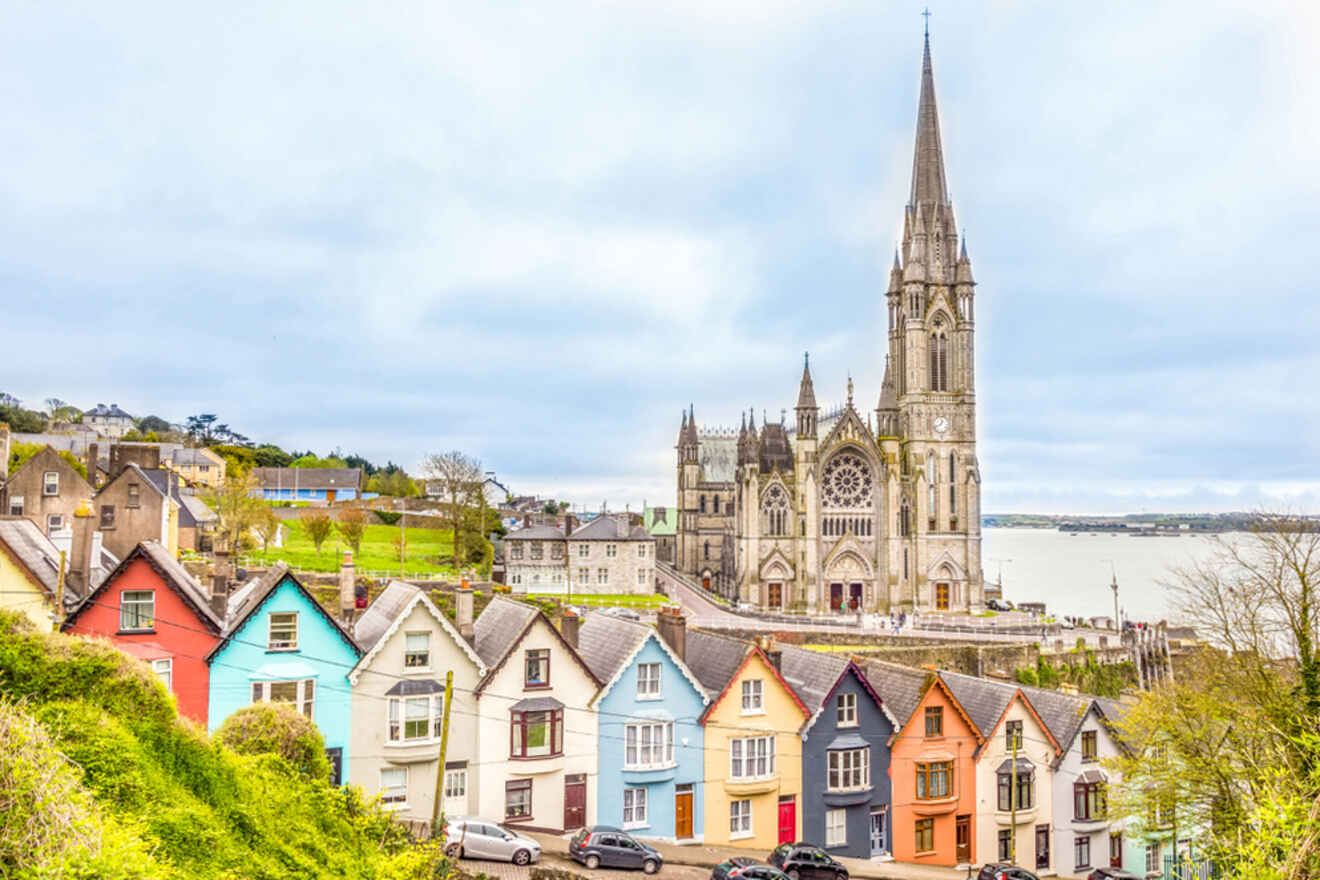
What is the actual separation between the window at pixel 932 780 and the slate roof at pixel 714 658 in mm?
7169

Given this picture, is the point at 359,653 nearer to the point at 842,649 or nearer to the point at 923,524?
the point at 842,649

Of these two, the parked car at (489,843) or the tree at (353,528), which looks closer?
the parked car at (489,843)

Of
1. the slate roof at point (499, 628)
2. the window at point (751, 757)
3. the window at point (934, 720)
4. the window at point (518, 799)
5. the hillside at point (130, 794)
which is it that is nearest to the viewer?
the hillside at point (130, 794)

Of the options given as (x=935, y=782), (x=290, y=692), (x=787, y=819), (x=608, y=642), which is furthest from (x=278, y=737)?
(x=935, y=782)

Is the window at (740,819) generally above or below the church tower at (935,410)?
below

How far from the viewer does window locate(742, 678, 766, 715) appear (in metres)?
29.2

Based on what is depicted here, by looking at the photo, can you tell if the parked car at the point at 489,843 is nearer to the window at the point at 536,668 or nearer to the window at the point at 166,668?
the window at the point at 536,668

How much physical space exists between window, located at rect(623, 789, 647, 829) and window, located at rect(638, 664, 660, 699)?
114 inches

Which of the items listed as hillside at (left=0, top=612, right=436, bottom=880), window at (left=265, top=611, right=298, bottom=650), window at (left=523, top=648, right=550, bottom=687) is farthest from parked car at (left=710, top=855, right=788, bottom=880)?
window at (left=265, top=611, right=298, bottom=650)

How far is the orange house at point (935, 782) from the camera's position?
30203mm

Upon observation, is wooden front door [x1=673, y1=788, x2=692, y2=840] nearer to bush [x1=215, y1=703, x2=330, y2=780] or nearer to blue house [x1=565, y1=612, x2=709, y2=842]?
blue house [x1=565, y1=612, x2=709, y2=842]

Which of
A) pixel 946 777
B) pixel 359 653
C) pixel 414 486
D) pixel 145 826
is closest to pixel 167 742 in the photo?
pixel 145 826

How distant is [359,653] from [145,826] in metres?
17.0

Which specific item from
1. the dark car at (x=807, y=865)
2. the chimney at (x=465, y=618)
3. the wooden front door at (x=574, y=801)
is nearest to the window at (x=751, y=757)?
the dark car at (x=807, y=865)
